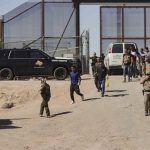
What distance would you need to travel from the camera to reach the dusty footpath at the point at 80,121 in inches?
647

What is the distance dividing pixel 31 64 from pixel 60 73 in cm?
158

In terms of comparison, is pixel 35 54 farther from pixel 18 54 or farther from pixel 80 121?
pixel 80 121

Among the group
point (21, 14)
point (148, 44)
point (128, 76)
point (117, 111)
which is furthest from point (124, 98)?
point (21, 14)

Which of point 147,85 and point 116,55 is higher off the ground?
point 116,55

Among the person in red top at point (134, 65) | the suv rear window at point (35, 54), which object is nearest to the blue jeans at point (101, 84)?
the person in red top at point (134, 65)

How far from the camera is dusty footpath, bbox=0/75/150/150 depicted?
1642 centimetres

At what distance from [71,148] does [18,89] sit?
15.4 m

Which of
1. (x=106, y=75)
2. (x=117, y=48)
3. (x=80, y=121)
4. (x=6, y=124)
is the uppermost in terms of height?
(x=117, y=48)

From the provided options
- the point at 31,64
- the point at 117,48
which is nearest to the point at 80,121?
the point at 31,64

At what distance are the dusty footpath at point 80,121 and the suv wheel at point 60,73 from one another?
2.24 meters

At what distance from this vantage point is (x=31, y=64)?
33.4 m

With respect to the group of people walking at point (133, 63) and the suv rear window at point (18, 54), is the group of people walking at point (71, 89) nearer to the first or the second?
the group of people walking at point (133, 63)

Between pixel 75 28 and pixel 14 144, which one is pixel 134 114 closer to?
pixel 14 144

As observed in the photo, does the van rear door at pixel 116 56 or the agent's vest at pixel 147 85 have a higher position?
the van rear door at pixel 116 56
